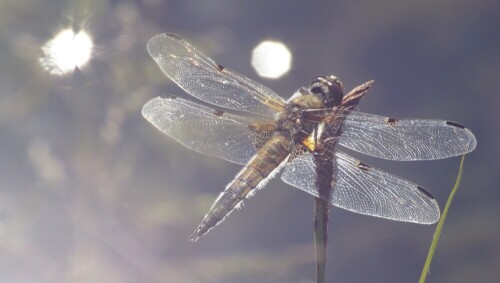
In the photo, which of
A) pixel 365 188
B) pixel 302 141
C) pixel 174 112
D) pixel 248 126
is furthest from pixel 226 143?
pixel 365 188

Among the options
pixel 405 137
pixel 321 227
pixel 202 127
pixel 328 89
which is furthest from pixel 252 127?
pixel 321 227

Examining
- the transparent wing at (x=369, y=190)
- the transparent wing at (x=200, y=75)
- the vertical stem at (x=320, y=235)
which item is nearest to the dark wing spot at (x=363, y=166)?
the transparent wing at (x=369, y=190)

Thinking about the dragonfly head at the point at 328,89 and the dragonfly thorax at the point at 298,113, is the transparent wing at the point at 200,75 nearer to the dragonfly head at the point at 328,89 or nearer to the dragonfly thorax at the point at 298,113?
the dragonfly thorax at the point at 298,113

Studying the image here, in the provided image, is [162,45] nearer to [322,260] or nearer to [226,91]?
[226,91]

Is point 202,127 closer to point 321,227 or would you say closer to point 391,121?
point 391,121

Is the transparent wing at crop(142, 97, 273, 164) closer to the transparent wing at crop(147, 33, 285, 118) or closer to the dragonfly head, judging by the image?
the transparent wing at crop(147, 33, 285, 118)

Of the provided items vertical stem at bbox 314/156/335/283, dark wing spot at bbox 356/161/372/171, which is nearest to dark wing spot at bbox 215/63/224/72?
dark wing spot at bbox 356/161/372/171
